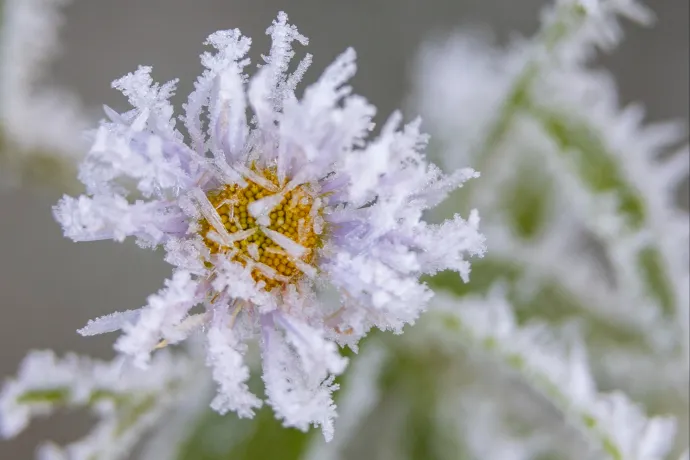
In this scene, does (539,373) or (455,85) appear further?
(455,85)

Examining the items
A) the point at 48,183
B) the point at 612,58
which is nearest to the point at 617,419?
the point at 48,183

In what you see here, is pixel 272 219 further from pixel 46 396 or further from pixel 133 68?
pixel 133 68

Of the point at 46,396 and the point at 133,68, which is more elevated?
the point at 133,68

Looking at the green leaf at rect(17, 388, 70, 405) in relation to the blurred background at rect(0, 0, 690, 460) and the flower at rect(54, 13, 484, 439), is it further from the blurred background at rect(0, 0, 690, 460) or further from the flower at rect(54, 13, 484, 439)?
the blurred background at rect(0, 0, 690, 460)

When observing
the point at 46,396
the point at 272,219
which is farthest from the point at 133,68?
the point at 272,219

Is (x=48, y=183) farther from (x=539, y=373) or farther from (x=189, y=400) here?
(x=539, y=373)

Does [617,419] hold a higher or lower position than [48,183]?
lower
